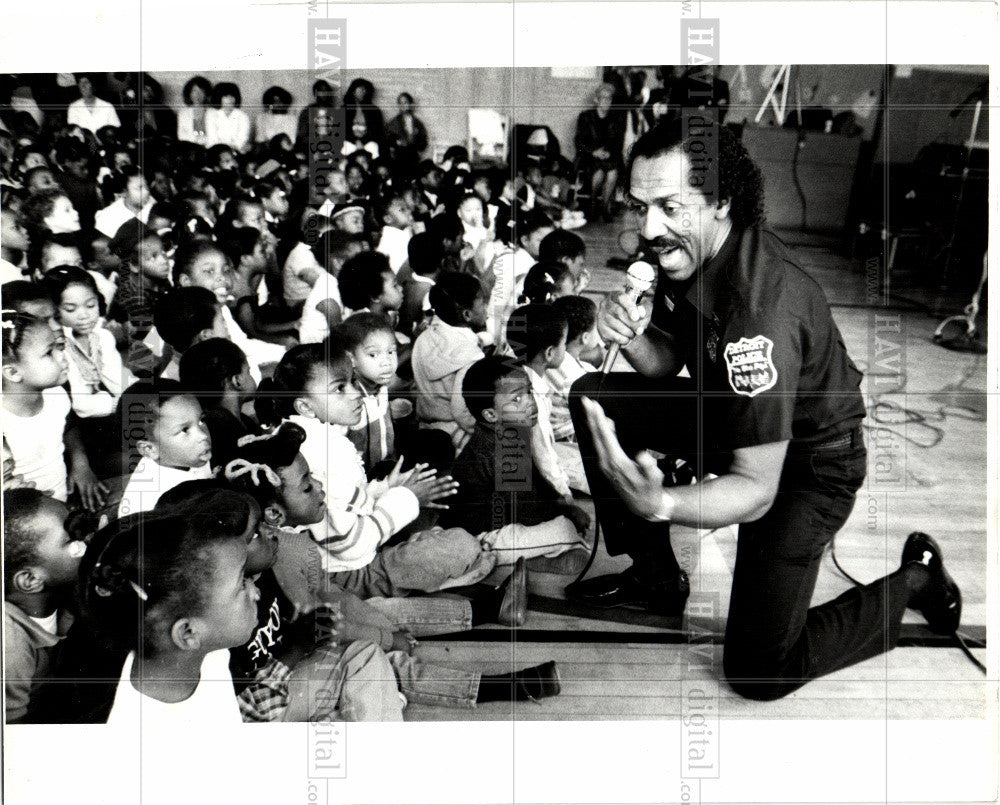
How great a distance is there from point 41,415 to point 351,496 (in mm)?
703

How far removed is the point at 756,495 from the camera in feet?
7.43

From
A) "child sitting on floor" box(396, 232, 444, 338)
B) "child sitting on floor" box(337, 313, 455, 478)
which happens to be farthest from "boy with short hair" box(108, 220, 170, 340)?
"child sitting on floor" box(396, 232, 444, 338)

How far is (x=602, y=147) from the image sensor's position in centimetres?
231

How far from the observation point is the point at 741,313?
2238 mm

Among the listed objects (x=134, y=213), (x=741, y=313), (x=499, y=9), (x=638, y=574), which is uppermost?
(x=499, y=9)

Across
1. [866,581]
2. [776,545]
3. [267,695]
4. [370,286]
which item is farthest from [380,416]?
[866,581]

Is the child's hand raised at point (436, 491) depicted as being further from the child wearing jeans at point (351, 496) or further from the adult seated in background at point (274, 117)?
the adult seated in background at point (274, 117)

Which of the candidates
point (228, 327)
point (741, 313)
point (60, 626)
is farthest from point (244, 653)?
point (741, 313)

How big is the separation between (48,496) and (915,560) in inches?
74.9

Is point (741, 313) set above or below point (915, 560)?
above

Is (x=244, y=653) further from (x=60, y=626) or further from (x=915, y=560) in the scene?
(x=915, y=560)

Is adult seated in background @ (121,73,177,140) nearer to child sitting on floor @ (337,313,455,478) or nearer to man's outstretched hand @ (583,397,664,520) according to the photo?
child sitting on floor @ (337,313,455,478)

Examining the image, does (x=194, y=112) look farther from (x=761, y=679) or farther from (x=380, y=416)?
(x=761, y=679)

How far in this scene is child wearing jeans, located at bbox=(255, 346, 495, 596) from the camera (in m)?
2.31
